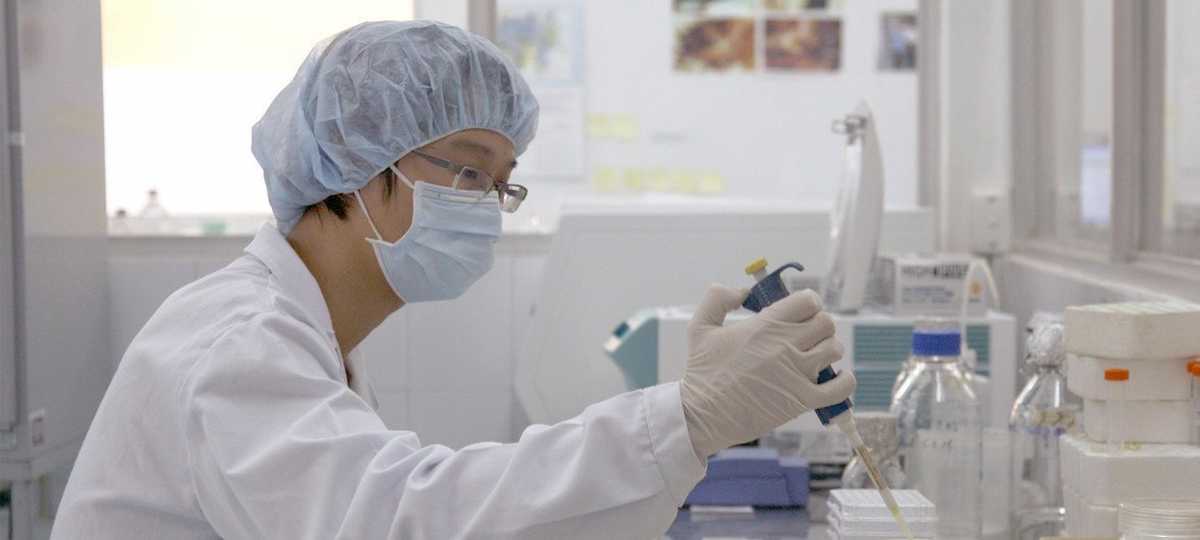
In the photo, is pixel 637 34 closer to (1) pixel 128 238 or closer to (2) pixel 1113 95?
(1) pixel 128 238

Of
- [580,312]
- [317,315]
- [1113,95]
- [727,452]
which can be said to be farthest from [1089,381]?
[580,312]

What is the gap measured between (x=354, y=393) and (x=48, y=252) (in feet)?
6.04

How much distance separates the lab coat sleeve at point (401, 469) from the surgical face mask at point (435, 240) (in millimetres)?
304

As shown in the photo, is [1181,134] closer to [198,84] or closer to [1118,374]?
[1118,374]

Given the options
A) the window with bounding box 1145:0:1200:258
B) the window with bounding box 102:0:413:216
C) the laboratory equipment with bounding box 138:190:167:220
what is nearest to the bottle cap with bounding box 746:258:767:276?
the window with bounding box 1145:0:1200:258

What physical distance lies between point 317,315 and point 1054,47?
2.35 meters

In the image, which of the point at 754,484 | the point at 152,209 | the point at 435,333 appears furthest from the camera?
the point at 152,209

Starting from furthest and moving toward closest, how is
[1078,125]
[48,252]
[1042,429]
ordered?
1. [1078,125]
2. [48,252]
3. [1042,429]

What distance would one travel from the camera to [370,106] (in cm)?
143

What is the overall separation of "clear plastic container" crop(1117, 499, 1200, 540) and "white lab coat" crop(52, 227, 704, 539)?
52 centimetres

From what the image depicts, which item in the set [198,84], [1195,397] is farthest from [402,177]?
[198,84]

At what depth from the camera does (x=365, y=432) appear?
1.13 metres

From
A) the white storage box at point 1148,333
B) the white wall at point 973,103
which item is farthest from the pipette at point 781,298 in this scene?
the white wall at point 973,103

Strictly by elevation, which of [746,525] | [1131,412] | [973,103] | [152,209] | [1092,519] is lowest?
[746,525]
